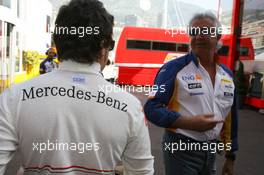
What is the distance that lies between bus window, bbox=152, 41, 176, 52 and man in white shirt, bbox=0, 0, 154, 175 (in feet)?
55.2

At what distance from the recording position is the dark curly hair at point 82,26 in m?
1.34

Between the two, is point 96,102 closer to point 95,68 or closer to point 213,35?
point 95,68

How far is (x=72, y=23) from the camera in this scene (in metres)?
1.34

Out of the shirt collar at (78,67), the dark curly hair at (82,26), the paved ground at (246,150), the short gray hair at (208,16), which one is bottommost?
the paved ground at (246,150)

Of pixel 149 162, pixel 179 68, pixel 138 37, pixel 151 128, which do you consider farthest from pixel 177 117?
pixel 138 37

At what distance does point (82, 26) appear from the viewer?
4.39 feet

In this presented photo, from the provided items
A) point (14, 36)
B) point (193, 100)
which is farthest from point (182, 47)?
point (193, 100)

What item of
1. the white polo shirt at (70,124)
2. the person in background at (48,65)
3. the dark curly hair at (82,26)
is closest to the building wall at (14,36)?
the person in background at (48,65)

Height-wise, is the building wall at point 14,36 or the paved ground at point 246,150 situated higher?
the building wall at point 14,36

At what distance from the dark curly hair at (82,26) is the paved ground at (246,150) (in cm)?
355

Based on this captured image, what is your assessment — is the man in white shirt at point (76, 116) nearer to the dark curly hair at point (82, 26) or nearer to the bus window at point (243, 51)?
the dark curly hair at point (82, 26)

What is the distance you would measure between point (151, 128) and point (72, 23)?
6.80 meters

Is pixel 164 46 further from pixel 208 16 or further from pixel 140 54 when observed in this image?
pixel 208 16

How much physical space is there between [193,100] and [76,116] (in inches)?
41.6
